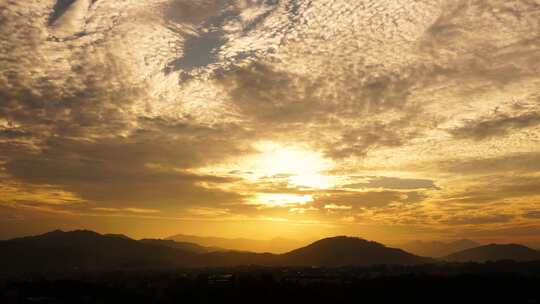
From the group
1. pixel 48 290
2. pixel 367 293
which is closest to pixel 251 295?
pixel 367 293

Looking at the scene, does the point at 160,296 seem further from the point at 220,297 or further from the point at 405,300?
the point at 405,300

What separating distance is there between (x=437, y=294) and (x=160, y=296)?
98072 millimetres

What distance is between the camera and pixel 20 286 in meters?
168

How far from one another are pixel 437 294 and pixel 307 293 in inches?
1837

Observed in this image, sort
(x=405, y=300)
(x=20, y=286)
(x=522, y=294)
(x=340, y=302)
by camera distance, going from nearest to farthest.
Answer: (x=340, y=302), (x=405, y=300), (x=522, y=294), (x=20, y=286)

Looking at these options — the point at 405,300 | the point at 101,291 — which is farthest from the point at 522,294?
the point at 101,291

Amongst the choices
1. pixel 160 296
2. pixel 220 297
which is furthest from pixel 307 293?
pixel 160 296

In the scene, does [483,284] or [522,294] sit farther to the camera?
[483,284]

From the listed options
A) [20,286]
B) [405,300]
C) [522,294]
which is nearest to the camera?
[405,300]

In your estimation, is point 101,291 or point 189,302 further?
point 101,291

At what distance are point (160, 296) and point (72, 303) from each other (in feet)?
95.2

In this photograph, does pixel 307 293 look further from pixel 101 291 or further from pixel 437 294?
pixel 101 291

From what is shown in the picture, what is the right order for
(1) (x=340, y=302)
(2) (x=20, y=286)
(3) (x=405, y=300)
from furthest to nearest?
(2) (x=20, y=286) < (3) (x=405, y=300) < (1) (x=340, y=302)

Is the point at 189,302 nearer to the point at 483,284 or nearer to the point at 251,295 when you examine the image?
the point at 251,295
